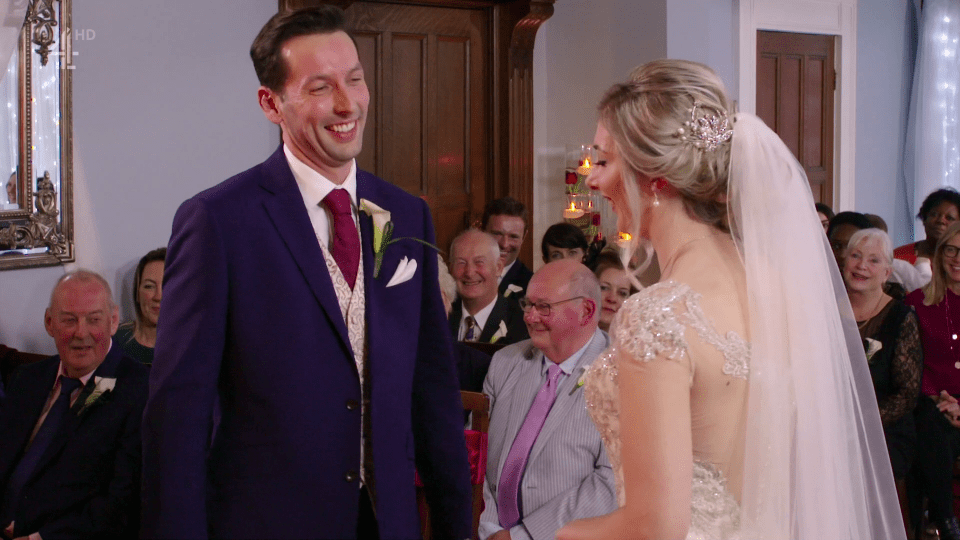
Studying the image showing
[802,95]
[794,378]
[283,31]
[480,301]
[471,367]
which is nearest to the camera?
[283,31]

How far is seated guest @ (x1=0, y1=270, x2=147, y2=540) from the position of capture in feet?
10.6

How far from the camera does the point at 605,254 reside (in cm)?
463

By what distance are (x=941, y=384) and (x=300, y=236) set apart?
3.90 metres

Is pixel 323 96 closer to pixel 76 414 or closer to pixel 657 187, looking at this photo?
pixel 657 187

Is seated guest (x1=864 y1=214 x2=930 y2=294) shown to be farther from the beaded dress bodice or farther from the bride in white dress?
the beaded dress bodice

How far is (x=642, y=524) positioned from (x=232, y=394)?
71 cm

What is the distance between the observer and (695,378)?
1.70 meters

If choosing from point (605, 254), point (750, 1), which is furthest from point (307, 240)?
point (750, 1)

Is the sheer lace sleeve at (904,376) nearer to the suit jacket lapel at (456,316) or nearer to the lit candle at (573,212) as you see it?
the suit jacket lapel at (456,316)

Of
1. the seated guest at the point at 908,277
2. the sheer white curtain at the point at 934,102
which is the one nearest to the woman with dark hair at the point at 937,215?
the seated guest at the point at 908,277

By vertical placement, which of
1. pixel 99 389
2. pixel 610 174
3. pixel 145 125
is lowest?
pixel 99 389

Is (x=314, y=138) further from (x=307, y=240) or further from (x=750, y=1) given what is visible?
(x=750, y=1)

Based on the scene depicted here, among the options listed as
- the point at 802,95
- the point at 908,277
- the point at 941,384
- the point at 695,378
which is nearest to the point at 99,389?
the point at 695,378

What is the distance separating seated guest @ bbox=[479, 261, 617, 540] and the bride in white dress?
123cm
